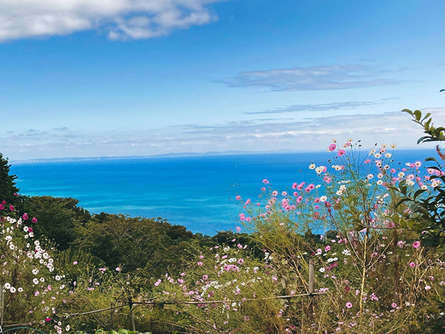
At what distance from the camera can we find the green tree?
1044 cm

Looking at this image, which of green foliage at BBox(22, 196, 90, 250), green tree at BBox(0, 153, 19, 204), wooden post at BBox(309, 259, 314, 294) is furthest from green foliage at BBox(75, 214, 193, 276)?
wooden post at BBox(309, 259, 314, 294)

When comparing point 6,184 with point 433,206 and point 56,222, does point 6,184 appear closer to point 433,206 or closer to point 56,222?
point 56,222

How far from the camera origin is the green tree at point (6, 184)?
10.4m

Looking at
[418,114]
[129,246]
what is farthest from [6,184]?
[418,114]

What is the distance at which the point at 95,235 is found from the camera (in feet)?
44.9

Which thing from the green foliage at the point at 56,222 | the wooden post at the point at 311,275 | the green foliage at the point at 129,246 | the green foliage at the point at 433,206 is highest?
the green foliage at the point at 433,206

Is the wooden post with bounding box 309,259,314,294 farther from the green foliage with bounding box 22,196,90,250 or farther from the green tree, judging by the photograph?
the green foliage with bounding box 22,196,90,250

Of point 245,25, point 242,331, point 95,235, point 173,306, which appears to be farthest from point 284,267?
point 95,235

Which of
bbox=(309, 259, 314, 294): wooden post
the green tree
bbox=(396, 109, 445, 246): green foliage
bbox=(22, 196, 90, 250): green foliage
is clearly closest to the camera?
bbox=(396, 109, 445, 246): green foliage

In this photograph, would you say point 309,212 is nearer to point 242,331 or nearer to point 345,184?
point 345,184

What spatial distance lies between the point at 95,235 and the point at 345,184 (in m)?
10.8

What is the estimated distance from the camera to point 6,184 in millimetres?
10547

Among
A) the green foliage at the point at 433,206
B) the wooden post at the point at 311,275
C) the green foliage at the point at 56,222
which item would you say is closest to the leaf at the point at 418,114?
the green foliage at the point at 433,206

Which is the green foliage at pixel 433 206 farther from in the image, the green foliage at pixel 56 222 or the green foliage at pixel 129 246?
the green foliage at pixel 56 222
